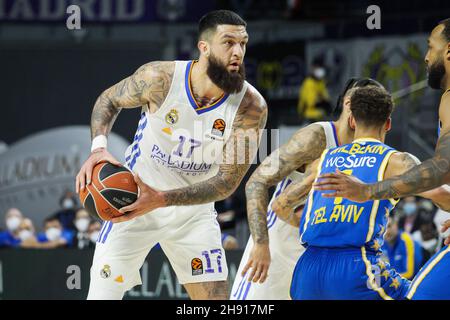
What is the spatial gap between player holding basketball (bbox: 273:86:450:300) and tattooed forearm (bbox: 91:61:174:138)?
1.48 metres

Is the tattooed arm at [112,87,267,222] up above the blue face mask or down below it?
above

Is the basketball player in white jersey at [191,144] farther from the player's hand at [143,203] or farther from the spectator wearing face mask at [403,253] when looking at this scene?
the spectator wearing face mask at [403,253]

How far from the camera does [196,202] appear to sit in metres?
5.34

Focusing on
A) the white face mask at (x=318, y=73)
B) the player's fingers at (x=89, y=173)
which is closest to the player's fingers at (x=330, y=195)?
the player's fingers at (x=89, y=173)

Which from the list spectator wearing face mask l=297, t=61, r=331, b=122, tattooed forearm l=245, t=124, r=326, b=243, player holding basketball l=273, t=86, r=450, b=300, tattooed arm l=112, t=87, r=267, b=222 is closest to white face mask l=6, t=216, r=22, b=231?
spectator wearing face mask l=297, t=61, r=331, b=122

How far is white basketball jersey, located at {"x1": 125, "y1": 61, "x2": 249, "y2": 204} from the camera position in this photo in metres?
→ 5.57

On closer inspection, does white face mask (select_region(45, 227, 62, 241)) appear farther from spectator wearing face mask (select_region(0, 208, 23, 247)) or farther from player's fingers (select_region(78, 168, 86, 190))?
player's fingers (select_region(78, 168, 86, 190))

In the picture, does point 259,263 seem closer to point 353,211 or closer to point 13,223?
point 353,211

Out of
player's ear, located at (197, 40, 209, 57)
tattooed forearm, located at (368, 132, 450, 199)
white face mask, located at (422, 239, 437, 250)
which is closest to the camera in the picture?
tattooed forearm, located at (368, 132, 450, 199)

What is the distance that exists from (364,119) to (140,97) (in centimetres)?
166

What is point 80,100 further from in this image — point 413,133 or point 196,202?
point 196,202

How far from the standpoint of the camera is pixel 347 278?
4324mm

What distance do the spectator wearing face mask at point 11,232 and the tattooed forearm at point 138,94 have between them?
5.80 metres
